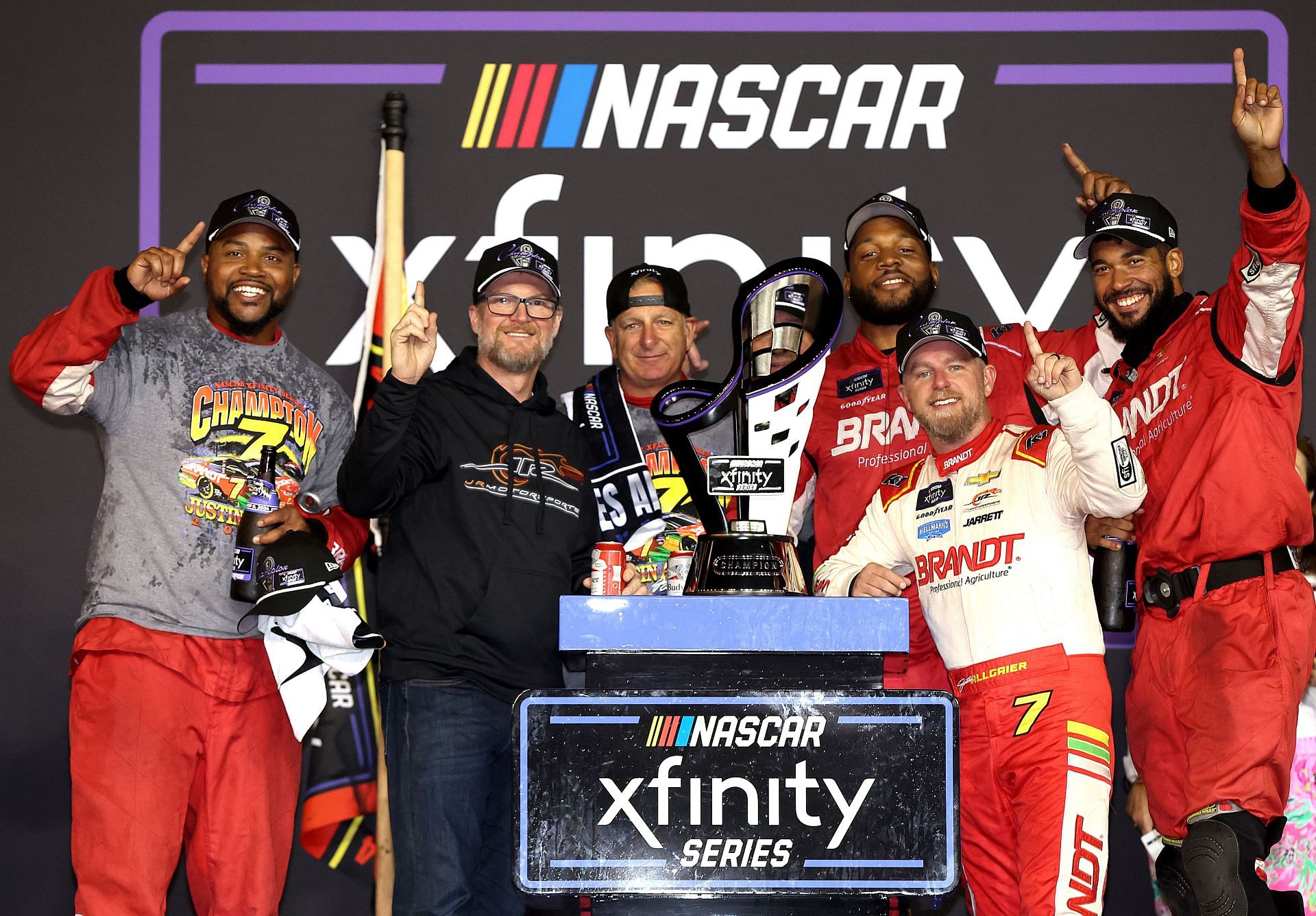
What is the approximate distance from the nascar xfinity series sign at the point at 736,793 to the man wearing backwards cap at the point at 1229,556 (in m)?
1.05

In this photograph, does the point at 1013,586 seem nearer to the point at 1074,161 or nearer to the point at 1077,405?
the point at 1077,405

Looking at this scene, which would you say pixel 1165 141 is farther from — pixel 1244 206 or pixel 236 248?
pixel 236 248

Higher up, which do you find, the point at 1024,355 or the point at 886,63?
the point at 886,63

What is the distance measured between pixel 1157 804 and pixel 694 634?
1456 millimetres

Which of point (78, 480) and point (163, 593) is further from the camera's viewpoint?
point (78, 480)

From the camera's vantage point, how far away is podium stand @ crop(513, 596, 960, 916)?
1.77 m

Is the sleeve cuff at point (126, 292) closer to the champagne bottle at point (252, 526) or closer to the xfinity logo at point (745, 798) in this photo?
the champagne bottle at point (252, 526)

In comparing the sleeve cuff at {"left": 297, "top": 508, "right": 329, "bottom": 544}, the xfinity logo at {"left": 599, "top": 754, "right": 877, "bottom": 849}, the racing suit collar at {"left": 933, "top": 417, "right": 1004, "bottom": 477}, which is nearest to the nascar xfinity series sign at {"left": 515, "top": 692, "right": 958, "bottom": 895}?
the xfinity logo at {"left": 599, "top": 754, "right": 877, "bottom": 849}

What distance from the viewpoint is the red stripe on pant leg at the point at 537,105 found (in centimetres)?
393

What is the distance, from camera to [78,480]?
151 inches

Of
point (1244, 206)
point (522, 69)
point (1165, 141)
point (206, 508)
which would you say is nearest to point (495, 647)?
point (206, 508)

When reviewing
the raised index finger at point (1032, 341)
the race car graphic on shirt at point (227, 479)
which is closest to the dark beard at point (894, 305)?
the raised index finger at point (1032, 341)

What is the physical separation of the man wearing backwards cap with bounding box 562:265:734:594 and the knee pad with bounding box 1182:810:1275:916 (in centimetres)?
120

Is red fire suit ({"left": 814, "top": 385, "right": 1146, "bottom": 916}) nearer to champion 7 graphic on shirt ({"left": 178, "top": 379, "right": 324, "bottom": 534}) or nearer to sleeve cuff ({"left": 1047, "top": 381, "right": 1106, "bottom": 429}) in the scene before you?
sleeve cuff ({"left": 1047, "top": 381, "right": 1106, "bottom": 429})
